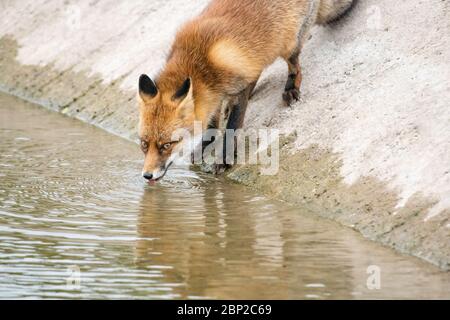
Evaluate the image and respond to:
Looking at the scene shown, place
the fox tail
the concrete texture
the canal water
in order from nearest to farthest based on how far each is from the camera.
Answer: the canal water
the concrete texture
the fox tail

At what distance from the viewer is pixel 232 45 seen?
906 centimetres

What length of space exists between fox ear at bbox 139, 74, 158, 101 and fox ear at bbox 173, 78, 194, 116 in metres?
0.20

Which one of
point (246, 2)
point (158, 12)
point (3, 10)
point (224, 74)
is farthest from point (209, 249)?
point (3, 10)

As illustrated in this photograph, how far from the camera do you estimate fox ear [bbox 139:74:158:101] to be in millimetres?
8547

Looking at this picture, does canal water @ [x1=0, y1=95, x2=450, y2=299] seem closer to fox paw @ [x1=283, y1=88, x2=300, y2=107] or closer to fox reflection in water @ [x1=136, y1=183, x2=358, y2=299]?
fox reflection in water @ [x1=136, y1=183, x2=358, y2=299]

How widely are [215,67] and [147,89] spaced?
31.0 inches

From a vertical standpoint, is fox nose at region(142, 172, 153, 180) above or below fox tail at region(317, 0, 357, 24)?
below

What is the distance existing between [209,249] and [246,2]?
327 cm

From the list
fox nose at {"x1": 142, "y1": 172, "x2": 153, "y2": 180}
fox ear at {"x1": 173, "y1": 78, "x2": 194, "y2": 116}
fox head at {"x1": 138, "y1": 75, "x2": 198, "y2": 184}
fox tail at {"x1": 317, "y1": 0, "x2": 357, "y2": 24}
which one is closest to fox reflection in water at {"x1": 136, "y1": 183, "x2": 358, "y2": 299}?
fox nose at {"x1": 142, "y1": 172, "x2": 153, "y2": 180}

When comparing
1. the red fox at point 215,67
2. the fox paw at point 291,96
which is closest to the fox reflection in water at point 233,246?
the red fox at point 215,67

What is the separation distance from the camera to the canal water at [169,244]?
20.3 feet

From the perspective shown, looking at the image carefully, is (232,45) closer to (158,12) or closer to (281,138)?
(281,138)

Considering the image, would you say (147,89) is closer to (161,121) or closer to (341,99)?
(161,121)
